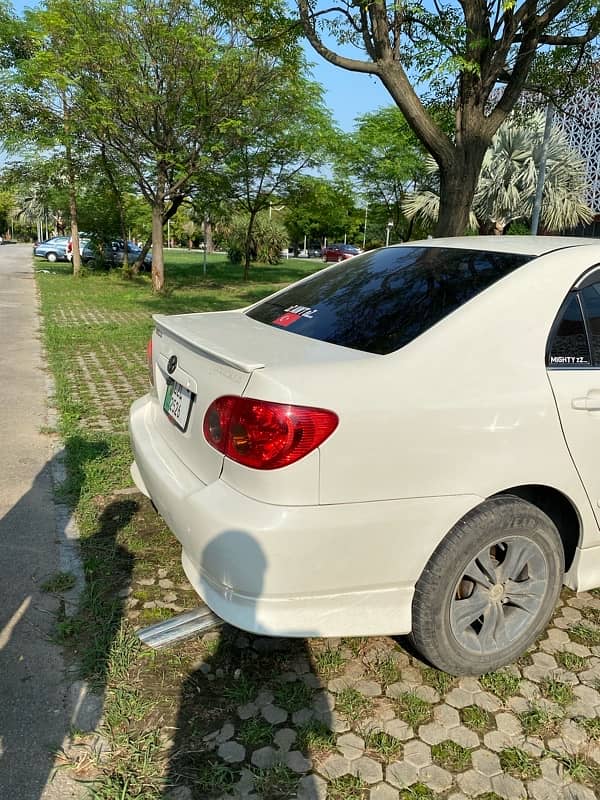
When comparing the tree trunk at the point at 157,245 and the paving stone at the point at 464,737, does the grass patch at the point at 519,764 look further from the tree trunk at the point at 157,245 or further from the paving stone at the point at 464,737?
the tree trunk at the point at 157,245

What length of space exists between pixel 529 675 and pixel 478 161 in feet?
22.0

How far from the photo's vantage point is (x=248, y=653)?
8.55 ft

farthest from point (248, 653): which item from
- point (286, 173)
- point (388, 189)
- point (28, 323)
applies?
point (388, 189)

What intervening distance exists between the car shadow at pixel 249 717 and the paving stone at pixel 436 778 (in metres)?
0.34

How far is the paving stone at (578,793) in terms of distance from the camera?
197 centimetres

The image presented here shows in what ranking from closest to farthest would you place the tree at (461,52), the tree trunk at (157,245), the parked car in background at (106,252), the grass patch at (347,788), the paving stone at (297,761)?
the grass patch at (347,788) → the paving stone at (297,761) → the tree at (461,52) → the tree trunk at (157,245) → the parked car in background at (106,252)

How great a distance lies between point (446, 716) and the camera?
230 centimetres

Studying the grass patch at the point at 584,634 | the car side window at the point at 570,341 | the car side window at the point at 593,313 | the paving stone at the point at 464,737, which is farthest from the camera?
the grass patch at the point at 584,634

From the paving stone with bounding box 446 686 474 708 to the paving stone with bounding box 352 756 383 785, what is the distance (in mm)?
443

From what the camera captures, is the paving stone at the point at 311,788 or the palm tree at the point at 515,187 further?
the palm tree at the point at 515,187

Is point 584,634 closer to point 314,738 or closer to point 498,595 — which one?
point 498,595

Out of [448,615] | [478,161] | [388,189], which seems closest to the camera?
[448,615]

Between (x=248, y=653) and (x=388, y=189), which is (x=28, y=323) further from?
(x=388, y=189)

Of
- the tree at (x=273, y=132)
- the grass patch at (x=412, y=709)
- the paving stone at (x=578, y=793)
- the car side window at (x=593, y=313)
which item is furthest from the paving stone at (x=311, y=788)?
the tree at (x=273, y=132)
